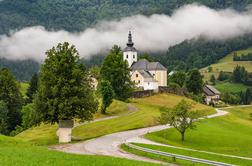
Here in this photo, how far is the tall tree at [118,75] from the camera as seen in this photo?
106562 mm

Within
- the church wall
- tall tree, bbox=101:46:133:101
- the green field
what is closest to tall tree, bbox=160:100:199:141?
the green field

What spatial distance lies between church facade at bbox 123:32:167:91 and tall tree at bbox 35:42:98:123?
74656 millimetres

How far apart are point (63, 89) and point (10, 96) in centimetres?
5445

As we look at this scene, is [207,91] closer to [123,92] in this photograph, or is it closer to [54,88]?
[123,92]

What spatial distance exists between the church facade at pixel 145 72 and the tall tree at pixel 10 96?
130ft

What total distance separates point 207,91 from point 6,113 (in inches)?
3651

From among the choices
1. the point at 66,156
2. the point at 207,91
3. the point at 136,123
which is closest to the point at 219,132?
the point at 136,123

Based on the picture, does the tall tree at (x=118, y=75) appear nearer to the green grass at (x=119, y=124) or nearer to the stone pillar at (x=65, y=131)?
the green grass at (x=119, y=124)

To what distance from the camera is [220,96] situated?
18012cm

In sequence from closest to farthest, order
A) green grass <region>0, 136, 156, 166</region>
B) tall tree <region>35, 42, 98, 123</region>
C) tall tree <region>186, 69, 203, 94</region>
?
green grass <region>0, 136, 156, 166</region> < tall tree <region>35, 42, 98, 123</region> < tall tree <region>186, 69, 203, 94</region>

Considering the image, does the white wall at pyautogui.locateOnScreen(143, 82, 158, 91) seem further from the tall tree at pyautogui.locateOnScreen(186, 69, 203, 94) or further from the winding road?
the winding road

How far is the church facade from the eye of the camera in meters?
142

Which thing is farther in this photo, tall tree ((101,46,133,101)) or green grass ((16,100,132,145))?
tall tree ((101,46,133,101))

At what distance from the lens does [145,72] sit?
145250 millimetres
